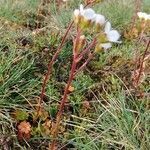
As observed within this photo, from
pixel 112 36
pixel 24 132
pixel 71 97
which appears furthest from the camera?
pixel 71 97

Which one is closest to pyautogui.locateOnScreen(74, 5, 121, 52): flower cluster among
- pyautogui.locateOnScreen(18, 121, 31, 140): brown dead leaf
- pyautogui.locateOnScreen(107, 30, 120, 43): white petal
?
pyautogui.locateOnScreen(107, 30, 120, 43): white petal

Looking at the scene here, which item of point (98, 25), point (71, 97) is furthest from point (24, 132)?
point (98, 25)

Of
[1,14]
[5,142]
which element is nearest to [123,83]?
[5,142]

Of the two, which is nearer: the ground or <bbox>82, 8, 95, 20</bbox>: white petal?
<bbox>82, 8, 95, 20</bbox>: white petal

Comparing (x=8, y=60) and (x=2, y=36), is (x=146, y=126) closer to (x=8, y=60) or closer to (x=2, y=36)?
(x=8, y=60)

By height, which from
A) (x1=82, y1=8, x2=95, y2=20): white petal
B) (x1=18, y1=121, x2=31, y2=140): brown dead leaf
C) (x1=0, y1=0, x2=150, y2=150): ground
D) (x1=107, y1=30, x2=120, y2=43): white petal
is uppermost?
(x1=82, y1=8, x2=95, y2=20): white petal

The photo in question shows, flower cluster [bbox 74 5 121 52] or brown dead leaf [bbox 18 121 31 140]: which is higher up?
flower cluster [bbox 74 5 121 52]

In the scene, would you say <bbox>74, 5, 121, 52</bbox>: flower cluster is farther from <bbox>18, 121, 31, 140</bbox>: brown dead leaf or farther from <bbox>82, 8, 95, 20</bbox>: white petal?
<bbox>18, 121, 31, 140</bbox>: brown dead leaf

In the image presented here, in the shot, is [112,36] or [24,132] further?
[24,132]

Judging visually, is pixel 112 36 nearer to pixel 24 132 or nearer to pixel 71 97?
pixel 24 132
